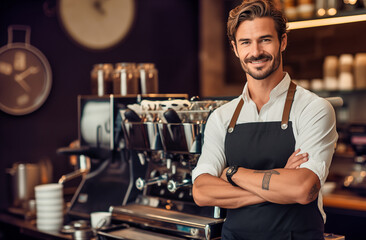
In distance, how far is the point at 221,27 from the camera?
5.18 meters

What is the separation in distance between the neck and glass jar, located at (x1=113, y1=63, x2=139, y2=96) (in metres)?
1.13

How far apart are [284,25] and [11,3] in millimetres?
2974

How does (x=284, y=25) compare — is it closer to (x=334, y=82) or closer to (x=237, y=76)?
(x=334, y=82)

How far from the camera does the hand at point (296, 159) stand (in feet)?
5.29

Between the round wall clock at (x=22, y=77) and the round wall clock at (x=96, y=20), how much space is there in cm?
39

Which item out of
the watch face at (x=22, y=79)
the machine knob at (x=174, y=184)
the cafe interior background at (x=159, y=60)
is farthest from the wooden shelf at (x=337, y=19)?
the watch face at (x=22, y=79)

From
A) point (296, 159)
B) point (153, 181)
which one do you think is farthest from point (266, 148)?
point (153, 181)

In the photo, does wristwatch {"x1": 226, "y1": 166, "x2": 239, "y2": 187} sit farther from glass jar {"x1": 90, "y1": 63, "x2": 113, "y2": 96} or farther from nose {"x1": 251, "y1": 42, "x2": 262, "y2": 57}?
glass jar {"x1": 90, "y1": 63, "x2": 113, "y2": 96}

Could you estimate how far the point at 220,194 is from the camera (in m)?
1.74

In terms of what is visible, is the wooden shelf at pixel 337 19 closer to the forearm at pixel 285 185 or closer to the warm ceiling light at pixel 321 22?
the warm ceiling light at pixel 321 22

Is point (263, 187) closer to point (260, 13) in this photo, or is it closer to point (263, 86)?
point (263, 86)

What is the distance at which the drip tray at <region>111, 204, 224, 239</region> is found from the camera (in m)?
1.95

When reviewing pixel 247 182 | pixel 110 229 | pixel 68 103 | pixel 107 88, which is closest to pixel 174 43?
pixel 68 103

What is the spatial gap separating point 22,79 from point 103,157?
165cm
